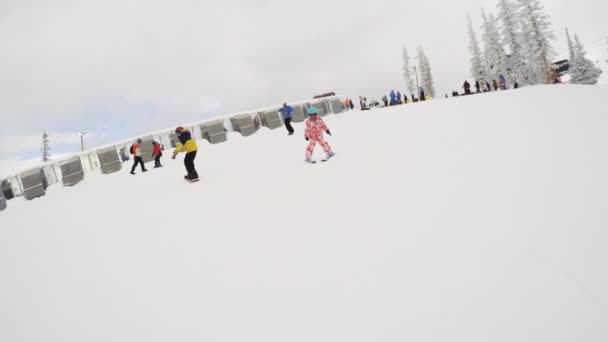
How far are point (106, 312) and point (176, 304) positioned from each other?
862mm

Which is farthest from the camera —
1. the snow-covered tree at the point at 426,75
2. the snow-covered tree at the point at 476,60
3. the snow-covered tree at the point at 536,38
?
the snow-covered tree at the point at 426,75

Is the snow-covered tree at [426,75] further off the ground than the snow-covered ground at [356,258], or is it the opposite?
the snow-covered tree at [426,75]

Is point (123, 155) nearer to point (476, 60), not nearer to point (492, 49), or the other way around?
point (492, 49)

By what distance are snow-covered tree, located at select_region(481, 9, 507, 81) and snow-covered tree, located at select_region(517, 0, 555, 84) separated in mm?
8636

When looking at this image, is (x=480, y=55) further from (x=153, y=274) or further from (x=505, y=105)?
(x=153, y=274)

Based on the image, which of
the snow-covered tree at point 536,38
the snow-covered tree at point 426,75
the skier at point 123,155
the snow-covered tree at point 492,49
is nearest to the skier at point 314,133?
the skier at point 123,155

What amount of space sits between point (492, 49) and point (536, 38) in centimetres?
1177

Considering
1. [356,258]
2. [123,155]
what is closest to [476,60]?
[123,155]

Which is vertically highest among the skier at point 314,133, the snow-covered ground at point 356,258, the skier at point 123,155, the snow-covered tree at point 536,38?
the snow-covered tree at point 536,38

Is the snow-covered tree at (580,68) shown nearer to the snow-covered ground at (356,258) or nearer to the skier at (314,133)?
the snow-covered ground at (356,258)

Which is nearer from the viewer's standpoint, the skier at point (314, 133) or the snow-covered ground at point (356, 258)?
the snow-covered ground at point (356, 258)

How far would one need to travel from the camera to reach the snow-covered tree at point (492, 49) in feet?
160

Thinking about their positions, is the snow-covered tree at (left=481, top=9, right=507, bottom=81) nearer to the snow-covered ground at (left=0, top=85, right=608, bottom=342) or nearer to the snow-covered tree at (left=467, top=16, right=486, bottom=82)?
the snow-covered tree at (left=467, top=16, right=486, bottom=82)

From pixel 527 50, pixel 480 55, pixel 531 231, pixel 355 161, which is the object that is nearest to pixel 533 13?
pixel 527 50
